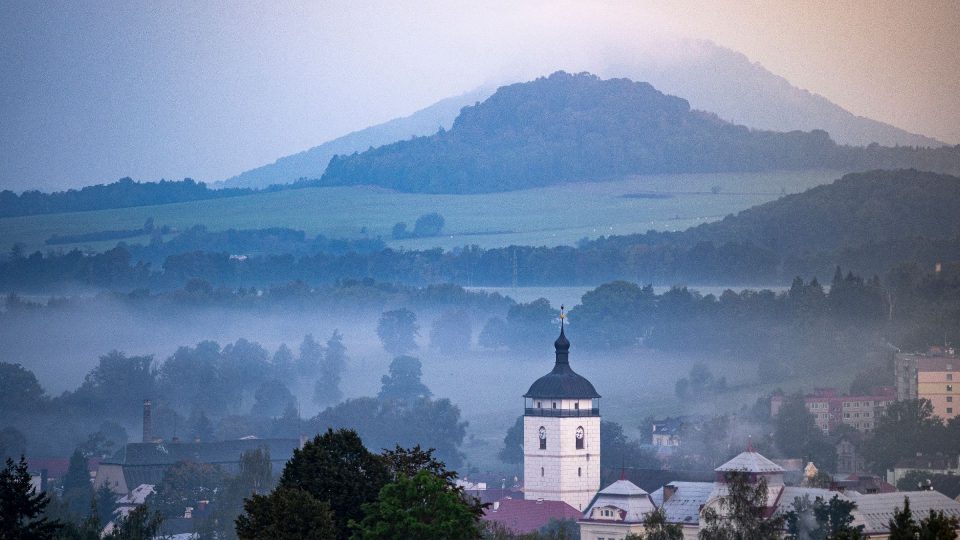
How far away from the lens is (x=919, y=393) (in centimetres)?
17900

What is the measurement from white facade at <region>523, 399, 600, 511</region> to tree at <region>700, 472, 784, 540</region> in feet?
160

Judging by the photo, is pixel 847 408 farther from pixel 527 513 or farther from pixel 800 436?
pixel 527 513

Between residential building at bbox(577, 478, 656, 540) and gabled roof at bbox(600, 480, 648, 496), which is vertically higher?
gabled roof at bbox(600, 480, 648, 496)

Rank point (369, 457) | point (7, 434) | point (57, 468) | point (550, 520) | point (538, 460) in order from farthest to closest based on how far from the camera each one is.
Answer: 1. point (7, 434)
2. point (57, 468)
3. point (538, 460)
4. point (550, 520)
5. point (369, 457)

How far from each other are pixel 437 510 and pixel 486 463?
126 meters

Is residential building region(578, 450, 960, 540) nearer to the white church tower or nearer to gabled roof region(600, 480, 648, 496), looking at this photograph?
gabled roof region(600, 480, 648, 496)

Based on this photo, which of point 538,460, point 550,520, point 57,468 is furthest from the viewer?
point 57,468

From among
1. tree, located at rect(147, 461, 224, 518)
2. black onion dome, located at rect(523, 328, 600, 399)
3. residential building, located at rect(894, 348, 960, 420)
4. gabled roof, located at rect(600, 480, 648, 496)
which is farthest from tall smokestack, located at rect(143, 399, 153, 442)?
gabled roof, located at rect(600, 480, 648, 496)

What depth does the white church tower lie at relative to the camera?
136 meters

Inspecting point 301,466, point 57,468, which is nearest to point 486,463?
point 57,468

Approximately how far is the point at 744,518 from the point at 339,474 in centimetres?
2340

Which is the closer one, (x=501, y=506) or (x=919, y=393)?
(x=501, y=506)

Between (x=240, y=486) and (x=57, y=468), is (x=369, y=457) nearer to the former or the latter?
(x=240, y=486)

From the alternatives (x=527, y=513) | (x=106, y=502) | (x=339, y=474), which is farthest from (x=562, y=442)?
(x=339, y=474)
